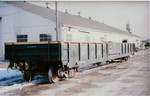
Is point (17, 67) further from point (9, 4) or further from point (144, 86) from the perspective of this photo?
point (9, 4)

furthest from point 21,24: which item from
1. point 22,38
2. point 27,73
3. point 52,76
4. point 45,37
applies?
point 52,76

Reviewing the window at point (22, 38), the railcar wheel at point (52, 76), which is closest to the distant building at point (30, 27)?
the window at point (22, 38)

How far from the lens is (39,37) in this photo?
1808 centimetres

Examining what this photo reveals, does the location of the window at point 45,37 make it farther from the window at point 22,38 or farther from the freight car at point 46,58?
the freight car at point 46,58

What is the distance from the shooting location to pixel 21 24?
19141 millimetres

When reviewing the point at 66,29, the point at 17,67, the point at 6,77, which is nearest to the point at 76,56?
the point at 17,67

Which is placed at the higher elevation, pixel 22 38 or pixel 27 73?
pixel 22 38

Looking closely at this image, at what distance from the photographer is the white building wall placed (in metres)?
17.8

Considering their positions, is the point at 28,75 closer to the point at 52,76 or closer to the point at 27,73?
the point at 27,73

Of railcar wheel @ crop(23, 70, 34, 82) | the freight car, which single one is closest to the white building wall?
the freight car

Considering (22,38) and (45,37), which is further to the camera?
(22,38)

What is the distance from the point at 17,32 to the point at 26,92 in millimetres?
13490

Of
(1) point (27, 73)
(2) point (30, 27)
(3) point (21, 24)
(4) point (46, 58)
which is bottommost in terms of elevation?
(1) point (27, 73)

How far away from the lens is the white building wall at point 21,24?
58.3ft
